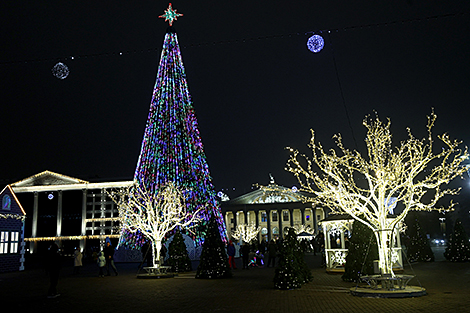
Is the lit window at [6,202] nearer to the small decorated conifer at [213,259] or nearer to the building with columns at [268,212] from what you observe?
the small decorated conifer at [213,259]

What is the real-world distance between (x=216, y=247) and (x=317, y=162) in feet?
21.3

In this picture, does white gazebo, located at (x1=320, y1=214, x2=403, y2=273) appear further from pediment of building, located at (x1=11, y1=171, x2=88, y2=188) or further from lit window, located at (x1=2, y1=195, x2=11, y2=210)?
pediment of building, located at (x1=11, y1=171, x2=88, y2=188)

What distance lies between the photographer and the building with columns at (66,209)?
240 feet

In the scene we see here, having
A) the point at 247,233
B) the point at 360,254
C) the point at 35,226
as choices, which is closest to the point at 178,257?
the point at 360,254

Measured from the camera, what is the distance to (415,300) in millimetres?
10789

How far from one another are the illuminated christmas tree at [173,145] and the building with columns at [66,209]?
46.7 meters

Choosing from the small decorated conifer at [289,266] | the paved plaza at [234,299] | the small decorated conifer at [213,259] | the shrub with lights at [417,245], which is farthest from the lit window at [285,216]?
the small decorated conifer at [289,266]

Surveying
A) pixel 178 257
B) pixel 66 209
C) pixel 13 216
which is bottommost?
pixel 178 257

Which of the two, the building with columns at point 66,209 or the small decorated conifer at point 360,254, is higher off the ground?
the building with columns at point 66,209

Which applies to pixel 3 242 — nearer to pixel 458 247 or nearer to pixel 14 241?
pixel 14 241

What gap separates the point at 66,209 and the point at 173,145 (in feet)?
191

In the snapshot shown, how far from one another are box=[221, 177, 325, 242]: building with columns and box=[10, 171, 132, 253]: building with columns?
84.2 feet

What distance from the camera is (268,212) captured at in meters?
91.5

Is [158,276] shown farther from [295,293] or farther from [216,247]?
[295,293]
